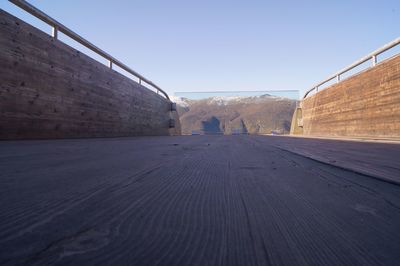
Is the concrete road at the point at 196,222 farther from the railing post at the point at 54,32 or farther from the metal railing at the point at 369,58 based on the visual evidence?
the metal railing at the point at 369,58

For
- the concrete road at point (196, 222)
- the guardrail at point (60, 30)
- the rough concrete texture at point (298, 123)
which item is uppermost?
the guardrail at point (60, 30)

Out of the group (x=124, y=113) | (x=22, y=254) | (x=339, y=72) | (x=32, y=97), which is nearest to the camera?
(x=22, y=254)

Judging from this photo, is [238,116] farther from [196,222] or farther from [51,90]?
[196,222]

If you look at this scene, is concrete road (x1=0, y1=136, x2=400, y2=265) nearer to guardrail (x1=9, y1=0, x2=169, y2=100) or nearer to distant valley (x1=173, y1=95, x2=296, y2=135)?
guardrail (x1=9, y1=0, x2=169, y2=100)

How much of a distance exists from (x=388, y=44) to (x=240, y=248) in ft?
34.1

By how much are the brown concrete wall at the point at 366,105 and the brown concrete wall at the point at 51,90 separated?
9.65 meters

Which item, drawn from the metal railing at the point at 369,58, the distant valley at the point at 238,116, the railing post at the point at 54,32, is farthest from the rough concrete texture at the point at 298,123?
the distant valley at the point at 238,116

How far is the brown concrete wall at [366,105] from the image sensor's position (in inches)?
301

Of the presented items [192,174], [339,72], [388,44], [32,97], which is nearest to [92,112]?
[32,97]

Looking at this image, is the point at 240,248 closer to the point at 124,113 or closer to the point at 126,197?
the point at 126,197

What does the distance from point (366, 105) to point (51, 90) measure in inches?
416

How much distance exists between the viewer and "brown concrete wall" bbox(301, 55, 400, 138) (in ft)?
25.1

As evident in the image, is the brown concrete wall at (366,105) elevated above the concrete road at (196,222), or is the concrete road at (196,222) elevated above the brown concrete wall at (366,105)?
the brown concrete wall at (366,105)

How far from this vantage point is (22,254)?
496mm
